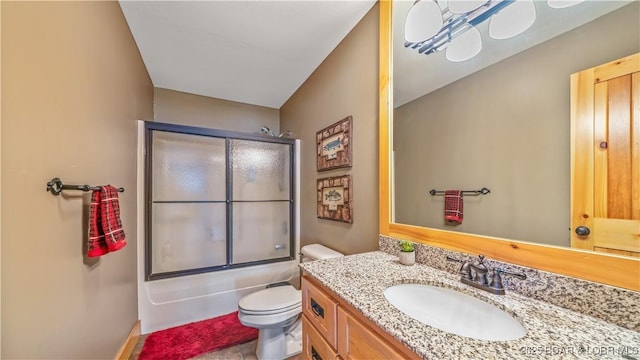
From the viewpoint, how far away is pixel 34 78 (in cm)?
79

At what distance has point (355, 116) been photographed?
168 cm

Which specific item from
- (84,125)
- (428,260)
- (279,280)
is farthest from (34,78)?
(279,280)

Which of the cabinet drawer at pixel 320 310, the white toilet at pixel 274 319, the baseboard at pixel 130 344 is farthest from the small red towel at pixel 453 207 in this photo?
the baseboard at pixel 130 344

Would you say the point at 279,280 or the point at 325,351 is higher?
the point at 325,351

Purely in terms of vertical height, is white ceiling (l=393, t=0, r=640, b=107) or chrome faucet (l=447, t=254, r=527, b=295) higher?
white ceiling (l=393, t=0, r=640, b=107)

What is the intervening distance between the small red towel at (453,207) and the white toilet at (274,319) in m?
0.89

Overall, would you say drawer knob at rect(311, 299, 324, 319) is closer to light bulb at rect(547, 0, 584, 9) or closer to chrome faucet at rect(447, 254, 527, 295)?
chrome faucet at rect(447, 254, 527, 295)

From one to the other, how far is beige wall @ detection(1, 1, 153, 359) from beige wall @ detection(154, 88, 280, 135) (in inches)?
48.8

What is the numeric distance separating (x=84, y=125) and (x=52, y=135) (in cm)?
26

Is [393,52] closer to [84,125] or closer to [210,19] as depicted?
[210,19]

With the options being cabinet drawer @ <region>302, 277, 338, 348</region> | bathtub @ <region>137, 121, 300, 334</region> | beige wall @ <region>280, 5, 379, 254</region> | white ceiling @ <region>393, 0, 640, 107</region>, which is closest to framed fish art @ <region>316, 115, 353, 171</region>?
beige wall @ <region>280, 5, 379, 254</region>

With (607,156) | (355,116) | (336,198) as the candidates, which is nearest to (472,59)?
(607,156)

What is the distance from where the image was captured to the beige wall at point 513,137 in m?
0.78

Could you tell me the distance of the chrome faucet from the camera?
2.67 feet
